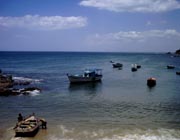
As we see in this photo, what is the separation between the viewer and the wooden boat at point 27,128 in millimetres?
30875

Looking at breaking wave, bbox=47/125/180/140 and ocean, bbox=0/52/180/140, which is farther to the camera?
ocean, bbox=0/52/180/140

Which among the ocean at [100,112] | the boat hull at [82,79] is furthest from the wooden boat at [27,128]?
the boat hull at [82,79]

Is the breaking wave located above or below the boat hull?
below

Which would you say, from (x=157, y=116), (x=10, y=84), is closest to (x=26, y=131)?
(x=157, y=116)

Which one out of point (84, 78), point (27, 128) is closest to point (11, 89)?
point (84, 78)

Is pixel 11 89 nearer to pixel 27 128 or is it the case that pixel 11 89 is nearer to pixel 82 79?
pixel 82 79

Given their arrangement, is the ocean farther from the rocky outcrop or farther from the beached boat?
the beached boat

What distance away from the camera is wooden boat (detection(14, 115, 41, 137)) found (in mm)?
30875

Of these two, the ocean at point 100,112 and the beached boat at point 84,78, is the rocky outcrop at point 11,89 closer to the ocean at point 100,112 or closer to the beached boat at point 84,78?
the ocean at point 100,112

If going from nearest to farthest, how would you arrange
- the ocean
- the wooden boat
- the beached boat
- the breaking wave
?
the wooden boat
the breaking wave
the ocean
the beached boat

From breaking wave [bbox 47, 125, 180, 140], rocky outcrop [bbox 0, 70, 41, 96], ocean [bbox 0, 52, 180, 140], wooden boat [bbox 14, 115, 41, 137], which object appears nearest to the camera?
wooden boat [bbox 14, 115, 41, 137]

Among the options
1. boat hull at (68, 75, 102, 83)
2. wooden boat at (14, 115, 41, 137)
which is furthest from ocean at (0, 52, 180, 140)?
boat hull at (68, 75, 102, 83)

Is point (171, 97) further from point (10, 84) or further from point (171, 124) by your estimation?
point (10, 84)

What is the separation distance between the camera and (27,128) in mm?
31406
